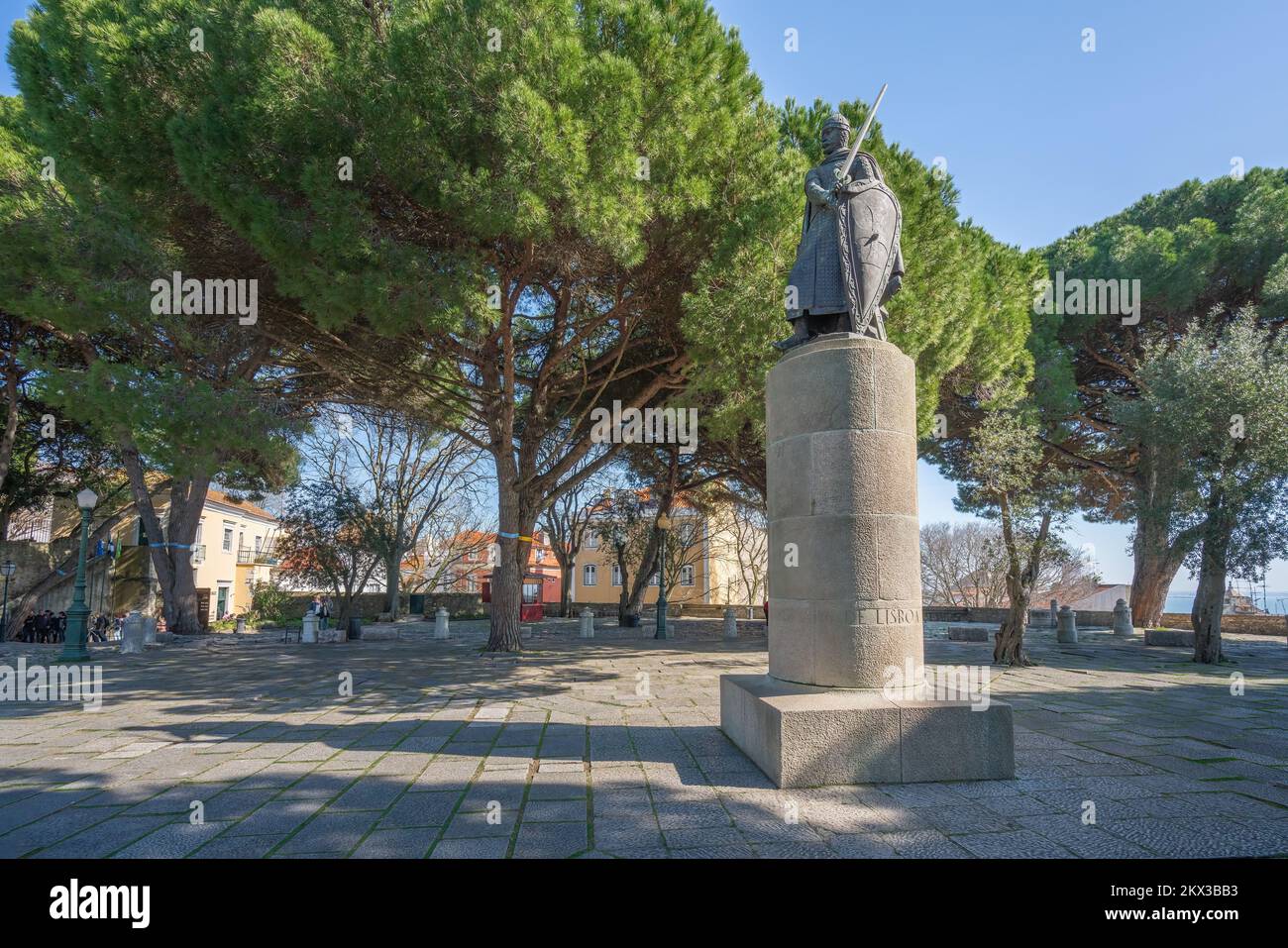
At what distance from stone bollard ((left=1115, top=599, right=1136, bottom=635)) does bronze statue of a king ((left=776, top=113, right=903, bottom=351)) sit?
18639mm

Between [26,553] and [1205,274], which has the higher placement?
[1205,274]

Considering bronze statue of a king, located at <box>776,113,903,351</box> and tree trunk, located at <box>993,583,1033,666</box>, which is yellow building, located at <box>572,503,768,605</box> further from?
bronze statue of a king, located at <box>776,113,903,351</box>

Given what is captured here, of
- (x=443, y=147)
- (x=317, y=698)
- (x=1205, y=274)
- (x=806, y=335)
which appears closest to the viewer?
(x=806, y=335)

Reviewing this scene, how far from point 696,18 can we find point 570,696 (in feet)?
30.3

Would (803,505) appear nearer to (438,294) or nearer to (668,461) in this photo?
(438,294)

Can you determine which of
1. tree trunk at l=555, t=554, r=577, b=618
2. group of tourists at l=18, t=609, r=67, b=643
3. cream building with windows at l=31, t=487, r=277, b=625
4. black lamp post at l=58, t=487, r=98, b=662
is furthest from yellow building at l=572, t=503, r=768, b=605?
black lamp post at l=58, t=487, r=98, b=662

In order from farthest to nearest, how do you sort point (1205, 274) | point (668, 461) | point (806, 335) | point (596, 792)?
1. point (668, 461)
2. point (1205, 274)
3. point (806, 335)
4. point (596, 792)

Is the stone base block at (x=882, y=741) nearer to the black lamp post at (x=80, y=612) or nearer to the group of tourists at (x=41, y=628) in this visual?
the black lamp post at (x=80, y=612)

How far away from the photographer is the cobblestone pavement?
3.41 metres

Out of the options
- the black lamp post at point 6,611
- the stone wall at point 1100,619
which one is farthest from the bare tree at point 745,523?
the black lamp post at point 6,611

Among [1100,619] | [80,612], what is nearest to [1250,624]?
[1100,619]

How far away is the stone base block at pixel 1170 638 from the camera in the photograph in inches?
606

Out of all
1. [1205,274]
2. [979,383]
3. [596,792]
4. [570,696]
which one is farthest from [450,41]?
[1205,274]

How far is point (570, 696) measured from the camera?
801 centimetres
